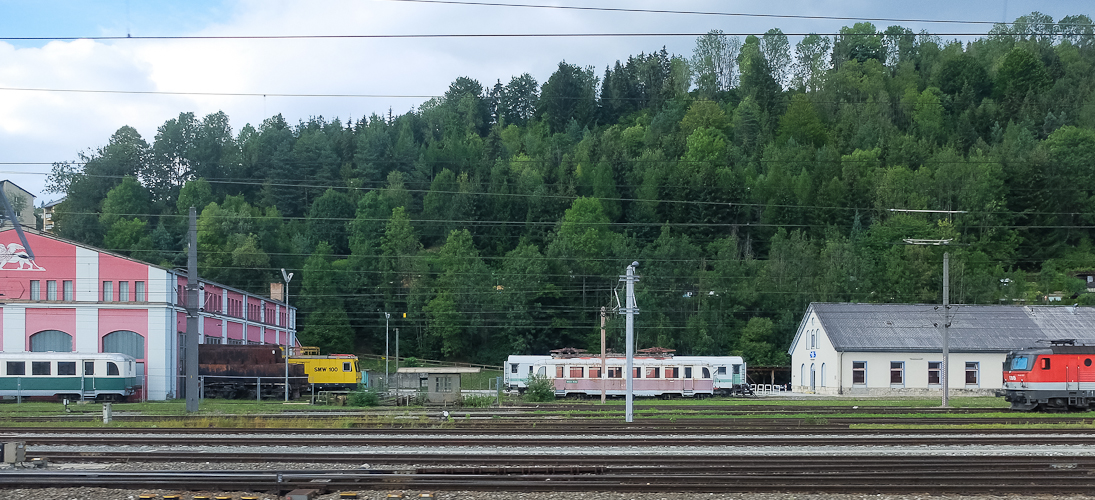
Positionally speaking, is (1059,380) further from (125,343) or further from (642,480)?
(125,343)

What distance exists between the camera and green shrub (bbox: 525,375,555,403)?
4531cm

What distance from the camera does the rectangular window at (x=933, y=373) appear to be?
55938mm

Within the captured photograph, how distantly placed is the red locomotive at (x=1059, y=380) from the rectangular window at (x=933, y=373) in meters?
20.6

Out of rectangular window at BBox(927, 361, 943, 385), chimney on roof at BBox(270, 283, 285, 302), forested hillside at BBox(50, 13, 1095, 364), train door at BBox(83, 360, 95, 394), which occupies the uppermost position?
forested hillside at BBox(50, 13, 1095, 364)

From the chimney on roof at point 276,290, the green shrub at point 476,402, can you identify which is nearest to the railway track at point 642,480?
the green shrub at point 476,402

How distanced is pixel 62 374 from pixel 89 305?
573cm

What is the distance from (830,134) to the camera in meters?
116

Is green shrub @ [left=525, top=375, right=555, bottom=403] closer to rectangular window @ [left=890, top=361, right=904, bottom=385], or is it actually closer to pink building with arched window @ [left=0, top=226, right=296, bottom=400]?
pink building with arched window @ [left=0, top=226, right=296, bottom=400]

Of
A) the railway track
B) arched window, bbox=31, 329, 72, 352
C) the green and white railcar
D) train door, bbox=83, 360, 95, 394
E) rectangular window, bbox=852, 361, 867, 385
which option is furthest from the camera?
rectangular window, bbox=852, 361, 867, 385

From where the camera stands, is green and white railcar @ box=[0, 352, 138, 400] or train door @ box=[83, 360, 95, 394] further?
green and white railcar @ box=[0, 352, 138, 400]

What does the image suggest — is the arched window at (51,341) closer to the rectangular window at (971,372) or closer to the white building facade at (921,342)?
the white building facade at (921,342)

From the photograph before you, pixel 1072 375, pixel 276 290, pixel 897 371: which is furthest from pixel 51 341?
pixel 1072 375

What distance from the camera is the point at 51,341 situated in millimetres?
50125

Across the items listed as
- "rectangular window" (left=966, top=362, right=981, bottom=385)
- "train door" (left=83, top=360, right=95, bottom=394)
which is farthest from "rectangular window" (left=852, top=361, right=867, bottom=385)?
"train door" (left=83, top=360, right=95, bottom=394)
